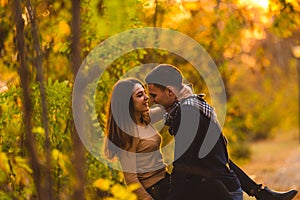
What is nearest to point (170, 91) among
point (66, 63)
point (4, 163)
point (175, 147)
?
point (175, 147)

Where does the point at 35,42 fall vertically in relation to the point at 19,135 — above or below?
above

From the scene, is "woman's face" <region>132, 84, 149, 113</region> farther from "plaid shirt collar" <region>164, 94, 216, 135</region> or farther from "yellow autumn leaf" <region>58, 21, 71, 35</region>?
"yellow autumn leaf" <region>58, 21, 71, 35</region>

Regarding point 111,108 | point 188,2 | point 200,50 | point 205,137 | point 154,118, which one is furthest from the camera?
point 200,50

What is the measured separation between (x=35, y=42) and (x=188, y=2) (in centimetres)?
524

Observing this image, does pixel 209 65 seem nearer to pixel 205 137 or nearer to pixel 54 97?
pixel 54 97

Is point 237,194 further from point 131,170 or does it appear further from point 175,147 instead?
point 131,170

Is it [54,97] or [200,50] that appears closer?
[54,97]

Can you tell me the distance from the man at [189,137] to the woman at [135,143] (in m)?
0.28

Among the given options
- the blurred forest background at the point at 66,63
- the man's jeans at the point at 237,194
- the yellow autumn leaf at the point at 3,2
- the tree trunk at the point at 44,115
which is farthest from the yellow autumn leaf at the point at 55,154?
the yellow autumn leaf at the point at 3,2

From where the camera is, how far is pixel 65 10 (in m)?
7.27

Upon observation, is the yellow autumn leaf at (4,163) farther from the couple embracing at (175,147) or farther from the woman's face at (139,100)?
the woman's face at (139,100)

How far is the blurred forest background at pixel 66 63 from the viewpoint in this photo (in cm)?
441

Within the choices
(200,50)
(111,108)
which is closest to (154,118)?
(111,108)

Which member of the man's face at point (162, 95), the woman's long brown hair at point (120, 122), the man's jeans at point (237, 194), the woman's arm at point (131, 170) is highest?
the man's face at point (162, 95)
